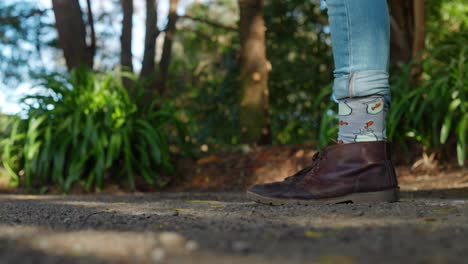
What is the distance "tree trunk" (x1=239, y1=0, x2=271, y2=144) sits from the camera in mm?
4211

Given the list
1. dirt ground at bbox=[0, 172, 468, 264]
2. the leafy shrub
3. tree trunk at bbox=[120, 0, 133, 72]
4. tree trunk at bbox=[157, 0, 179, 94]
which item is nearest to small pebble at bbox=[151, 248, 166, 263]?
dirt ground at bbox=[0, 172, 468, 264]

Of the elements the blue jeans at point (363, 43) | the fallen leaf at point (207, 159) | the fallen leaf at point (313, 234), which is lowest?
the fallen leaf at point (313, 234)

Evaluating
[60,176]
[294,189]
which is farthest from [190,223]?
[60,176]

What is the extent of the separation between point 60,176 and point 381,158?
7.82 feet

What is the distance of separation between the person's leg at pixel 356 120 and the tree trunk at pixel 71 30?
9.18 feet

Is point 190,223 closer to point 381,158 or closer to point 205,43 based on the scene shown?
point 381,158

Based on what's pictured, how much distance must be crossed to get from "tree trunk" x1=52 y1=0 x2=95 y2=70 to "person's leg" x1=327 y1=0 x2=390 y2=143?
2.82 metres

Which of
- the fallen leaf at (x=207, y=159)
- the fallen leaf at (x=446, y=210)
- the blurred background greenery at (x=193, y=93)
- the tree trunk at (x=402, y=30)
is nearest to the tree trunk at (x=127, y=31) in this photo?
the blurred background greenery at (x=193, y=93)

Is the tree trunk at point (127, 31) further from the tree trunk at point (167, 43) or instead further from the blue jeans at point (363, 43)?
the blue jeans at point (363, 43)

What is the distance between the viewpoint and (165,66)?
16.1 feet

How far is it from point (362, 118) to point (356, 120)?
0.9 inches

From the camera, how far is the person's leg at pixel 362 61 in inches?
65.5

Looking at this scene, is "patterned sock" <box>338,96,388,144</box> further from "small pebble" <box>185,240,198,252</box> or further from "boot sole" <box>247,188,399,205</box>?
"small pebble" <box>185,240,198,252</box>

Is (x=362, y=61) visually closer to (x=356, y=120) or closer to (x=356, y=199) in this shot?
(x=356, y=120)
